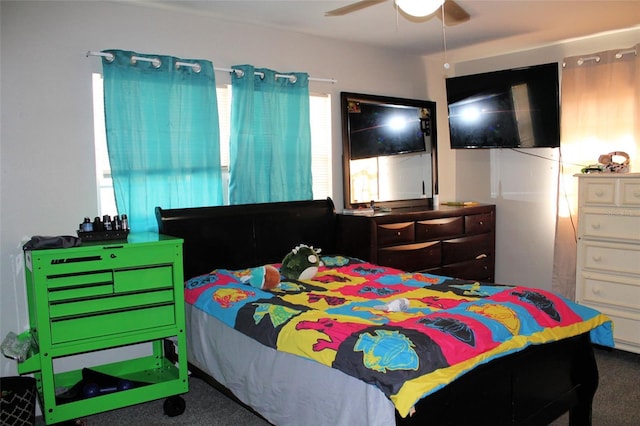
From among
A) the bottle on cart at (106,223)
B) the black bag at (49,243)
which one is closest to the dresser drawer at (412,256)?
the bottle on cart at (106,223)

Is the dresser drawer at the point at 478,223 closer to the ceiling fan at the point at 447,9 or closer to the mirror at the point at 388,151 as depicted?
the mirror at the point at 388,151

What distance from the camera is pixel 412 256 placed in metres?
4.28

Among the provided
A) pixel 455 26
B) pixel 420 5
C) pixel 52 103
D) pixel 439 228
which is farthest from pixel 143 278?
pixel 455 26

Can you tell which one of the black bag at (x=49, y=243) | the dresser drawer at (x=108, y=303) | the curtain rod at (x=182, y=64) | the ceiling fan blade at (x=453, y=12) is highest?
the ceiling fan blade at (x=453, y=12)

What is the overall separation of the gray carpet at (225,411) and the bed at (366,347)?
21 cm

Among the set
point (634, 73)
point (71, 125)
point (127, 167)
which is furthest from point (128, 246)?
point (634, 73)

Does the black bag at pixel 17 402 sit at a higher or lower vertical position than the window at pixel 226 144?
lower

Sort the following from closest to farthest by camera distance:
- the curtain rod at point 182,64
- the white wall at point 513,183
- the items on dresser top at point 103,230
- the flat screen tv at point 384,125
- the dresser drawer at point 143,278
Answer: the dresser drawer at point 143,278 → the items on dresser top at point 103,230 → the curtain rod at point 182,64 → the flat screen tv at point 384,125 → the white wall at point 513,183

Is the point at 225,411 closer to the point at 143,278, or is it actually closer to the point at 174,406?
the point at 174,406

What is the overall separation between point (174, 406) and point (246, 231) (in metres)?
1.24

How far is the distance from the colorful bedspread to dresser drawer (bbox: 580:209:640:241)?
3.92ft

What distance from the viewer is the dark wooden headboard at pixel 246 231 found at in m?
3.42

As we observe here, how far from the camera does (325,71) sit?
14.3 ft

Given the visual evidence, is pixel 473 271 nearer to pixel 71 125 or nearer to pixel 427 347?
pixel 427 347
